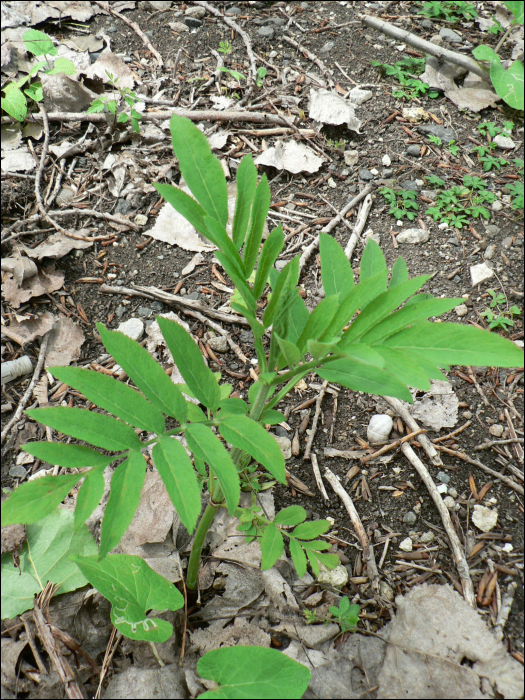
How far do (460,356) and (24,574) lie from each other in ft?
4.52

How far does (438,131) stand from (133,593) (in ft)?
10.3

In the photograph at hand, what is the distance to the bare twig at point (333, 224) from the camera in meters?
2.66

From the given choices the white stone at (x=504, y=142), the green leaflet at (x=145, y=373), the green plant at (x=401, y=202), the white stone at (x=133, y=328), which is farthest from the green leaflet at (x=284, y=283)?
the white stone at (x=504, y=142)

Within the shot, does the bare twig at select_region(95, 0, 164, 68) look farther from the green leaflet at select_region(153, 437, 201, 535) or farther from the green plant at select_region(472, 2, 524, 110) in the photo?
the green leaflet at select_region(153, 437, 201, 535)

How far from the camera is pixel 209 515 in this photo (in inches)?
59.6

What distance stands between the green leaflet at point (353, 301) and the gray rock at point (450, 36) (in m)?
3.36

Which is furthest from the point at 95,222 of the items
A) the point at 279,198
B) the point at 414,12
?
the point at 414,12

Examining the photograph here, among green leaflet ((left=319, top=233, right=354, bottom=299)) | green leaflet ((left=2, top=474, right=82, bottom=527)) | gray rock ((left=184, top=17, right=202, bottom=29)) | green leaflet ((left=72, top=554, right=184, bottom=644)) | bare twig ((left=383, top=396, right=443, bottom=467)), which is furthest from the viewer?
gray rock ((left=184, top=17, right=202, bottom=29))

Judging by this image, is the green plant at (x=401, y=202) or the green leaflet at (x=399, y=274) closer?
the green leaflet at (x=399, y=274)

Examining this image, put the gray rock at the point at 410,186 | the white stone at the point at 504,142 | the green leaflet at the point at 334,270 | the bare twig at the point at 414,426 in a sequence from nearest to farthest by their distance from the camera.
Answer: the green leaflet at the point at 334,270
the bare twig at the point at 414,426
the gray rock at the point at 410,186
the white stone at the point at 504,142

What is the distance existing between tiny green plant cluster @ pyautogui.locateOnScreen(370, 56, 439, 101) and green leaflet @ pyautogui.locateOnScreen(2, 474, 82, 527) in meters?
3.39

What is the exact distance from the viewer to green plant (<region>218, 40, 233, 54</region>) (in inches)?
145

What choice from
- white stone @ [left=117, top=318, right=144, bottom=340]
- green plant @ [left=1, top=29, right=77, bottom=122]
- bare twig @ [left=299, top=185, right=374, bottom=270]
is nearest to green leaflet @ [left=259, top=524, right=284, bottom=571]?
white stone @ [left=117, top=318, right=144, bottom=340]

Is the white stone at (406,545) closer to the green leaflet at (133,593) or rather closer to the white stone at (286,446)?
the white stone at (286,446)
